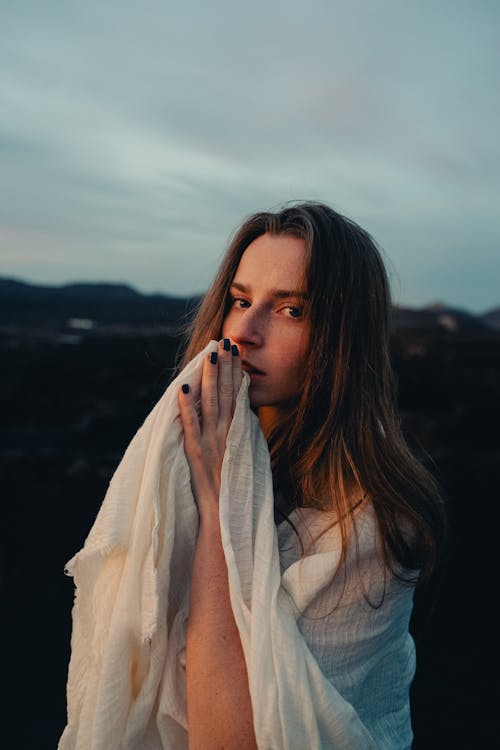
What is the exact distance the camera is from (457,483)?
7816 millimetres

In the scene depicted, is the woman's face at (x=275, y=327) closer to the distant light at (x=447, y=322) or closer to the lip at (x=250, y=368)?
the lip at (x=250, y=368)

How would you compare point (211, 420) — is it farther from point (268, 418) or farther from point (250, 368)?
point (268, 418)

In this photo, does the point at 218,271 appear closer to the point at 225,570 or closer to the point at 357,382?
the point at 357,382

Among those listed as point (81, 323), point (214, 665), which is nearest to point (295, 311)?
point (214, 665)

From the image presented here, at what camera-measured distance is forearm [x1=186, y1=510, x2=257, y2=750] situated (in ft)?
4.60

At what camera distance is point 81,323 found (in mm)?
38594

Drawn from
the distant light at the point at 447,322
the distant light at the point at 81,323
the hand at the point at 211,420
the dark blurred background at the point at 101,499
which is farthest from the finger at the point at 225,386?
the distant light at the point at 447,322

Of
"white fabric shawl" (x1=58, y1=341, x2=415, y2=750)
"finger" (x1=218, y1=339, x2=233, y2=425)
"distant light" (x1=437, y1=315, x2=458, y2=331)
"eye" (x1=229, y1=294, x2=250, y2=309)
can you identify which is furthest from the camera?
"distant light" (x1=437, y1=315, x2=458, y2=331)

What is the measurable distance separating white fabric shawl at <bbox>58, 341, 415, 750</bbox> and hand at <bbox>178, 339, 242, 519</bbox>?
34 mm

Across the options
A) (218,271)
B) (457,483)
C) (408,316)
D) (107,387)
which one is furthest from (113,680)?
(408,316)

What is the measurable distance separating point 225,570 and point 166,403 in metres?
0.50

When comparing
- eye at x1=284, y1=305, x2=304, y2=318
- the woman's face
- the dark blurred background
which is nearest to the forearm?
the woman's face

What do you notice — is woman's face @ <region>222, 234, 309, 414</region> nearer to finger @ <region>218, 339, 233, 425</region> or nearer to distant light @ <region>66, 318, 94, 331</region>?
finger @ <region>218, 339, 233, 425</region>

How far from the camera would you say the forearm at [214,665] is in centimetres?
140
